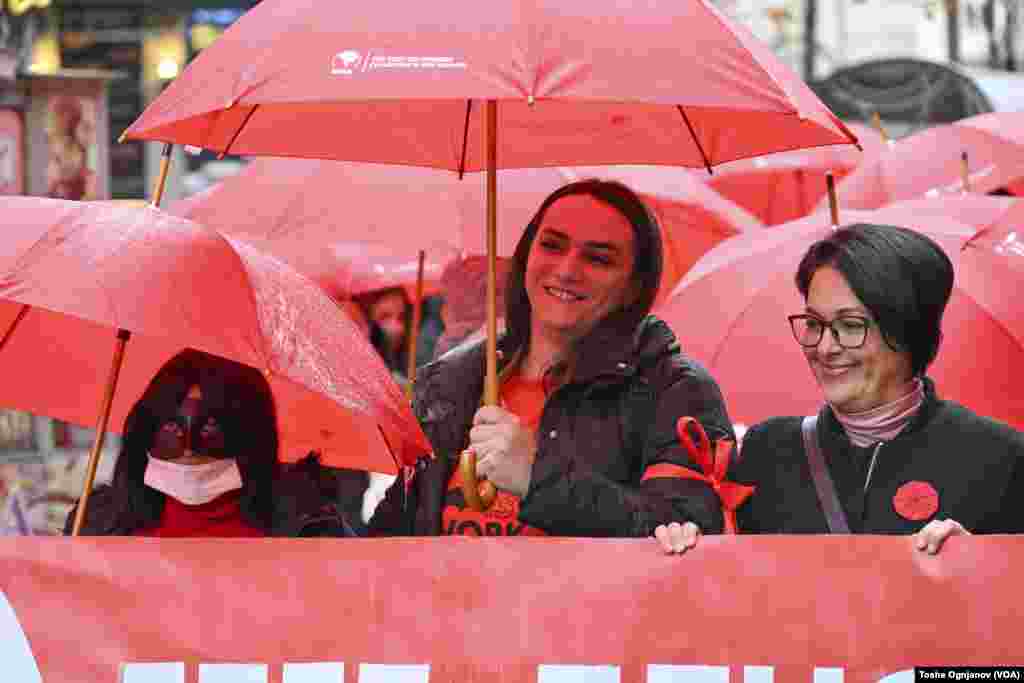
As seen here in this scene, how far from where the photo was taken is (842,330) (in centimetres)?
502

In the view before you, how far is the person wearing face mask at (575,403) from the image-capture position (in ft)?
15.8

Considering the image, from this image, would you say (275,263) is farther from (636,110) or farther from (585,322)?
(636,110)

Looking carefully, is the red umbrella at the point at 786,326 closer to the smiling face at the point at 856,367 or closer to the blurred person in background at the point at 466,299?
the blurred person in background at the point at 466,299

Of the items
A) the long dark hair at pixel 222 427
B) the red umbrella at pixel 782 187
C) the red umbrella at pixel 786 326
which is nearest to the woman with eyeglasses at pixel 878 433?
the long dark hair at pixel 222 427

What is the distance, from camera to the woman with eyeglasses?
4879 mm

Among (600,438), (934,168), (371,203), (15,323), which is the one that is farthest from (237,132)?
(934,168)

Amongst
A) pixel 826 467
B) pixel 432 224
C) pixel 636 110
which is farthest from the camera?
pixel 432 224

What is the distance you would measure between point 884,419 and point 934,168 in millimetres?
→ 6718

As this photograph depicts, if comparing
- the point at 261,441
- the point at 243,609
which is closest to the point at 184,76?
the point at 261,441

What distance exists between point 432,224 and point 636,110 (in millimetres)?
2331

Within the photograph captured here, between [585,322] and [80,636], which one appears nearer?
[80,636]

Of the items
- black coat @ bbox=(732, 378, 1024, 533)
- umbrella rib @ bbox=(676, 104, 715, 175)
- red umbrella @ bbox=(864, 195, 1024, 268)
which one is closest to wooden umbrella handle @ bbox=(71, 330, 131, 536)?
black coat @ bbox=(732, 378, 1024, 533)

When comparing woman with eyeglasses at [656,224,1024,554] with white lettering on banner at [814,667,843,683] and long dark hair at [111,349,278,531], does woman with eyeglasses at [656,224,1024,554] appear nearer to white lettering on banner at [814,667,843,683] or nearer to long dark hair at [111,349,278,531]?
white lettering on banner at [814,667,843,683]

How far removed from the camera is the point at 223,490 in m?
5.18
